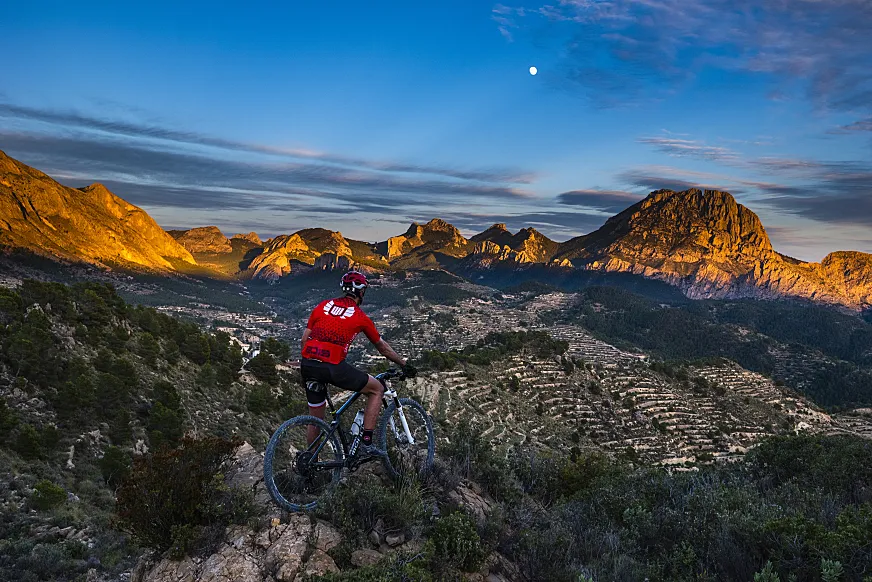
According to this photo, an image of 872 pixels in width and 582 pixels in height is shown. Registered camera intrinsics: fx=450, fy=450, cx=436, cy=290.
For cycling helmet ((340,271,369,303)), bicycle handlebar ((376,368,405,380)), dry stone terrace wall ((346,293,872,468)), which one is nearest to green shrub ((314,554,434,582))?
bicycle handlebar ((376,368,405,380))

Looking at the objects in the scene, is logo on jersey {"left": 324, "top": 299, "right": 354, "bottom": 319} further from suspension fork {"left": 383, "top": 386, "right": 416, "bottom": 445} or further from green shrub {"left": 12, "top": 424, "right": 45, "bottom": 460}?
green shrub {"left": 12, "top": 424, "right": 45, "bottom": 460}

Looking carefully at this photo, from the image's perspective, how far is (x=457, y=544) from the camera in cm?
647

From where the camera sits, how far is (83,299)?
4338 cm

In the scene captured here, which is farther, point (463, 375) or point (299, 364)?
point (463, 375)

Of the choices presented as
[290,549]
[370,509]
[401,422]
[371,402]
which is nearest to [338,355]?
[371,402]

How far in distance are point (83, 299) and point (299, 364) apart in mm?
47494

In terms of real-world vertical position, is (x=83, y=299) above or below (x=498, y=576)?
below

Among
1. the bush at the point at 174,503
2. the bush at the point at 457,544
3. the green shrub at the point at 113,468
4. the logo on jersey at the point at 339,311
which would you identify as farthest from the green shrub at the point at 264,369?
the bush at the point at 457,544

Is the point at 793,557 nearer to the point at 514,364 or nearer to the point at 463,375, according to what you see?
the point at 463,375

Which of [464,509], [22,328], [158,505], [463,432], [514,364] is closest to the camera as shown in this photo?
[158,505]

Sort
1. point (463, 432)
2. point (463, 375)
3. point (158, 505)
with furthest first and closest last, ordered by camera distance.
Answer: point (463, 375), point (463, 432), point (158, 505)

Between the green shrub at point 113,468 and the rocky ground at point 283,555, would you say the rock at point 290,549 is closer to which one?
the rocky ground at point 283,555

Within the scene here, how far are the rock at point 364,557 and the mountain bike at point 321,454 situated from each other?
1.03 metres

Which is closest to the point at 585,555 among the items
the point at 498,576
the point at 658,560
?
the point at 658,560
